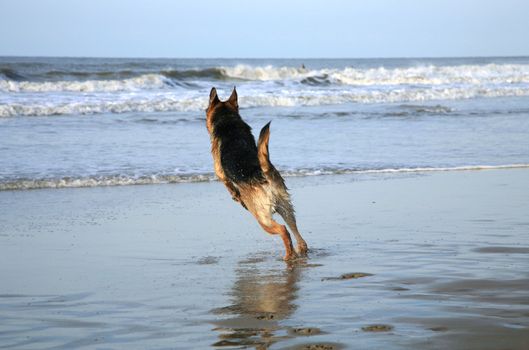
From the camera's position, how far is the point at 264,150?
5629 millimetres

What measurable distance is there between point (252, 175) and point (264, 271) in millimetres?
752

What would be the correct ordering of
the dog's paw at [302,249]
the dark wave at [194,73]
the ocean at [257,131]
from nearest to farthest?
the dog's paw at [302,249] < the ocean at [257,131] < the dark wave at [194,73]

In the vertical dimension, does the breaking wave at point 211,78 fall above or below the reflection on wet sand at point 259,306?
above

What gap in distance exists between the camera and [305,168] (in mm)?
11398

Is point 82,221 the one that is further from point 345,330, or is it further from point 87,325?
point 345,330

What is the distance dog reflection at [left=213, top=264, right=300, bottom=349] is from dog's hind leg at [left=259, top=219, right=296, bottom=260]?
25cm

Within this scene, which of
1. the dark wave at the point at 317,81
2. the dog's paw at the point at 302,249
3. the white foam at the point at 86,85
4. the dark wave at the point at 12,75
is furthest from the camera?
the dark wave at the point at 317,81

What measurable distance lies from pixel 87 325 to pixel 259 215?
2025 mm

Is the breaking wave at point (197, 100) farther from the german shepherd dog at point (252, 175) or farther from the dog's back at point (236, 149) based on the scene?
the german shepherd dog at point (252, 175)

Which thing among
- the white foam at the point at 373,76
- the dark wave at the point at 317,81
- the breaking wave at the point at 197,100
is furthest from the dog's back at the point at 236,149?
the white foam at the point at 373,76

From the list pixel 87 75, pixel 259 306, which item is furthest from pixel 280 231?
pixel 87 75

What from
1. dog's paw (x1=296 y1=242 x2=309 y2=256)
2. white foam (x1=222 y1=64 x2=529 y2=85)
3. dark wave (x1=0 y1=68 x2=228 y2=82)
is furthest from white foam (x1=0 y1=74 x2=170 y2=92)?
dog's paw (x1=296 y1=242 x2=309 y2=256)

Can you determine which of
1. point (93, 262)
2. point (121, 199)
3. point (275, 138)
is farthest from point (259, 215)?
point (275, 138)

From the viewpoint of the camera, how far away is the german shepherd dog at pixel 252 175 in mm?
5758
